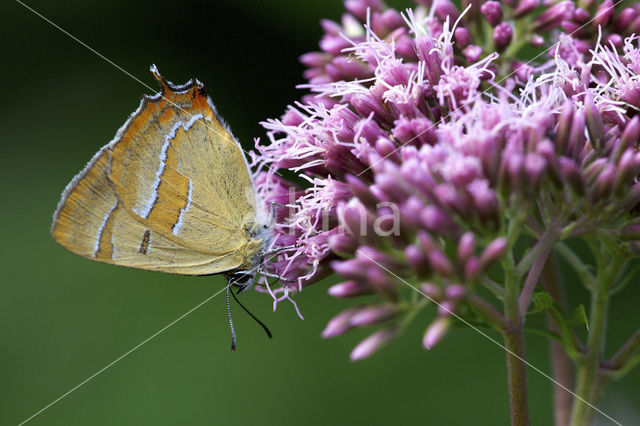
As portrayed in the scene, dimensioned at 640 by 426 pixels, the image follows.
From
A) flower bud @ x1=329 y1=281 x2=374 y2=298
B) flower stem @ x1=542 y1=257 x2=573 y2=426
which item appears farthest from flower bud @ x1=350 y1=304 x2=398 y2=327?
flower stem @ x1=542 y1=257 x2=573 y2=426

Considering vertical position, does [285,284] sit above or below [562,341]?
above

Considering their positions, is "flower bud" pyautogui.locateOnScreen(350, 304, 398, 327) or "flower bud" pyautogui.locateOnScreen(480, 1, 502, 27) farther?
"flower bud" pyautogui.locateOnScreen(480, 1, 502, 27)

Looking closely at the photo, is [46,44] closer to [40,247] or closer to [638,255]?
[40,247]

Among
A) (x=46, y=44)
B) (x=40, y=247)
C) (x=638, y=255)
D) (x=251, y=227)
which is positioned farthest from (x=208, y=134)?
(x=46, y=44)

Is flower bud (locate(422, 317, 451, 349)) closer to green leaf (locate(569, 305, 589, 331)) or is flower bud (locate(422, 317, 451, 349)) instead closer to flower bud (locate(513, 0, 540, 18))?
green leaf (locate(569, 305, 589, 331))

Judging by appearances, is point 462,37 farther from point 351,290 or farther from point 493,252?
point 351,290

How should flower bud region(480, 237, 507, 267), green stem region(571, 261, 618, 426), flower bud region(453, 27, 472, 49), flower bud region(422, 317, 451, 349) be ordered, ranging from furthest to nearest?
flower bud region(453, 27, 472, 49)
green stem region(571, 261, 618, 426)
flower bud region(480, 237, 507, 267)
flower bud region(422, 317, 451, 349)
